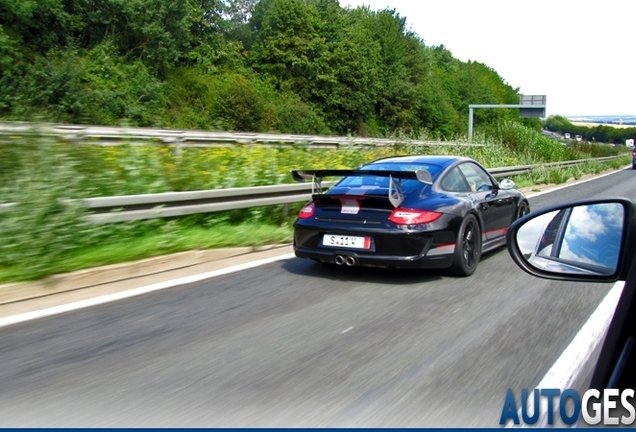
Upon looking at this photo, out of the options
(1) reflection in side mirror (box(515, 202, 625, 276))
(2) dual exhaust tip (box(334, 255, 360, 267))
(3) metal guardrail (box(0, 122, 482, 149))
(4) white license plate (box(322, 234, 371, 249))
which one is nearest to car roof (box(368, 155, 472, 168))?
Result: (4) white license plate (box(322, 234, 371, 249))

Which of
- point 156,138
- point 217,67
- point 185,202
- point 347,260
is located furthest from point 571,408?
point 217,67

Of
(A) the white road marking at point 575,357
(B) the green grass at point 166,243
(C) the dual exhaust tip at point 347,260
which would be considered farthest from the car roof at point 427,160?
(A) the white road marking at point 575,357

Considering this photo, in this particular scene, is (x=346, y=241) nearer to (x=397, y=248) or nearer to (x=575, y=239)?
(x=397, y=248)

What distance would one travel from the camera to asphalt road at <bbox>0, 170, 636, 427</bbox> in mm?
3672

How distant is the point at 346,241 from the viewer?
7.17 m

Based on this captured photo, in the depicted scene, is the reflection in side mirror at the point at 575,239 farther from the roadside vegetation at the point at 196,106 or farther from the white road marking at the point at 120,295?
the roadside vegetation at the point at 196,106

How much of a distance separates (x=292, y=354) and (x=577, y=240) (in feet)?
8.19

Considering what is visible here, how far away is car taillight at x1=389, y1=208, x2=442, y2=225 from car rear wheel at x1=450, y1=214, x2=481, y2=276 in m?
0.48

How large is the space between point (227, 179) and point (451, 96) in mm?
102465

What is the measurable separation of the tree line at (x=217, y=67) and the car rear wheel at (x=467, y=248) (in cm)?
2727

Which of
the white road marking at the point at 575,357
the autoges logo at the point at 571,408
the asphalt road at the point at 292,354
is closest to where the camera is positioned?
the autoges logo at the point at 571,408

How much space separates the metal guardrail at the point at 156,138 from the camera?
805cm

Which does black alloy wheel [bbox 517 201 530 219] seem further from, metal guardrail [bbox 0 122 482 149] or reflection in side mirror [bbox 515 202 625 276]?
reflection in side mirror [bbox 515 202 625 276]

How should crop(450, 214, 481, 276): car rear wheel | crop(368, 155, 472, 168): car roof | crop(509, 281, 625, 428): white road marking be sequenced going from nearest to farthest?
crop(509, 281, 625, 428): white road marking < crop(450, 214, 481, 276): car rear wheel < crop(368, 155, 472, 168): car roof
